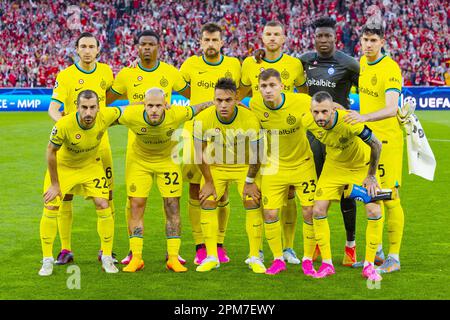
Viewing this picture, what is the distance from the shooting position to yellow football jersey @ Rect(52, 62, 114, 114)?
8.71 metres

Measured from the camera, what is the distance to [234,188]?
1447cm

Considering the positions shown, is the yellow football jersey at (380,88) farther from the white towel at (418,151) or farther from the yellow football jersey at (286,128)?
the yellow football jersey at (286,128)

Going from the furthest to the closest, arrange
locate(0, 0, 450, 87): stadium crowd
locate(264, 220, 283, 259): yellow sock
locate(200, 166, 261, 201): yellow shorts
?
locate(0, 0, 450, 87): stadium crowd → locate(200, 166, 261, 201): yellow shorts → locate(264, 220, 283, 259): yellow sock

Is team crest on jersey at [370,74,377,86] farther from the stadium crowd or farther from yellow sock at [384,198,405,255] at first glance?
the stadium crowd

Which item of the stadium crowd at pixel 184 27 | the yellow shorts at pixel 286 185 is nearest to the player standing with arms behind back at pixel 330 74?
the yellow shorts at pixel 286 185

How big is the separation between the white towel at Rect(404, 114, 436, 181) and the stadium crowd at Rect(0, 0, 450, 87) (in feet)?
85.6

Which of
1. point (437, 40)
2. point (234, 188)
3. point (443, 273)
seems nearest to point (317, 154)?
point (443, 273)

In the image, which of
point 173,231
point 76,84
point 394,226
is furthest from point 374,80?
point 76,84

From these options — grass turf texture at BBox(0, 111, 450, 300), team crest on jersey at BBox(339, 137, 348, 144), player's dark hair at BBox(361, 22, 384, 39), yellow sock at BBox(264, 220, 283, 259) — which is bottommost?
grass turf texture at BBox(0, 111, 450, 300)

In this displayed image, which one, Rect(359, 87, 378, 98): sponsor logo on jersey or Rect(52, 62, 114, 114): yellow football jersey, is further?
Rect(52, 62, 114, 114): yellow football jersey

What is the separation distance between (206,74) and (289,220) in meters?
1.84

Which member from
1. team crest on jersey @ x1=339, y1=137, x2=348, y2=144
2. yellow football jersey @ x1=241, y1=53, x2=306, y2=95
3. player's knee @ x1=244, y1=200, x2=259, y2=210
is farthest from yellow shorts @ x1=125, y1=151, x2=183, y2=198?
team crest on jersey @ x1=339, y1=137, x2=348, y2=144

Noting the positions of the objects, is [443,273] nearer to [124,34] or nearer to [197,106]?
[197,106]

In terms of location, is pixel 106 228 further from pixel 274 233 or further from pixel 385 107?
pixel 385 107
